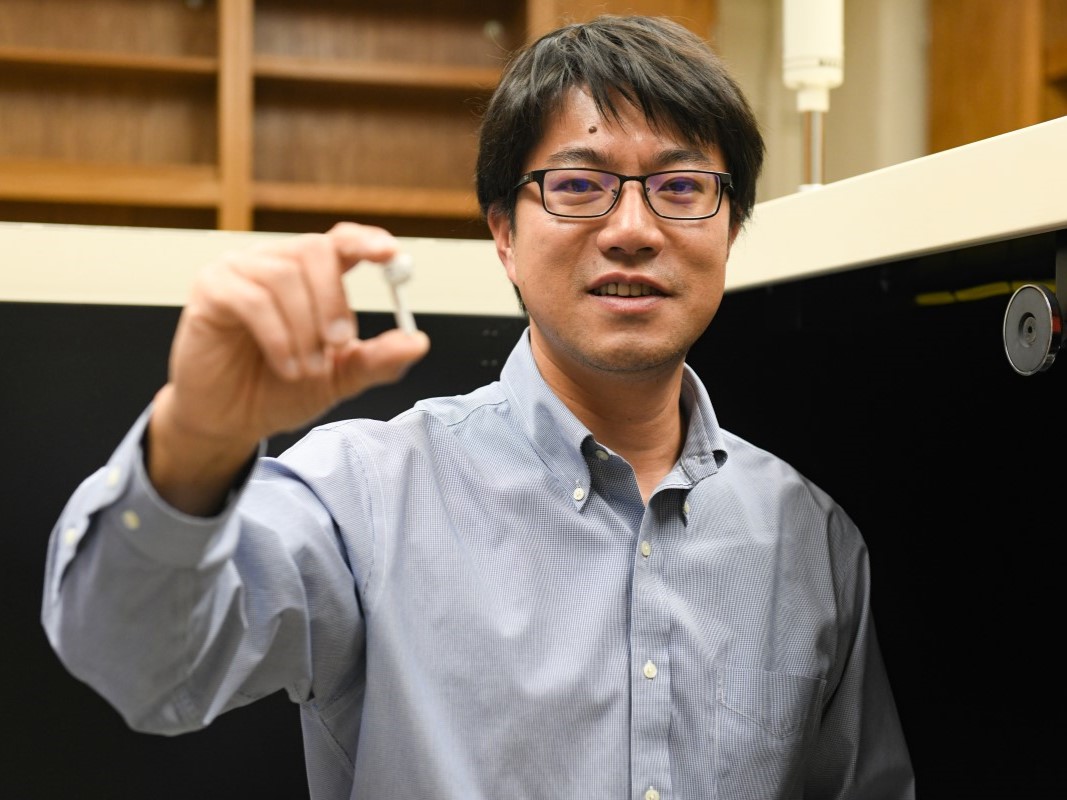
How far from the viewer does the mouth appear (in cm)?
102

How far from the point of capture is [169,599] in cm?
71

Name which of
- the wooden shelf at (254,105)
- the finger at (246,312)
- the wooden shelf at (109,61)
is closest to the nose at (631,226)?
the finger at (246,312)

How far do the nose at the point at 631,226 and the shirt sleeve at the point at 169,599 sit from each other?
367 millimetres

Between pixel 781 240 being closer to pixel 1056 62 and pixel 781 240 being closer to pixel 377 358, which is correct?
pixel 377 358

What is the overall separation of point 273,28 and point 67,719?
256 centimetres

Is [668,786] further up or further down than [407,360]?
further down

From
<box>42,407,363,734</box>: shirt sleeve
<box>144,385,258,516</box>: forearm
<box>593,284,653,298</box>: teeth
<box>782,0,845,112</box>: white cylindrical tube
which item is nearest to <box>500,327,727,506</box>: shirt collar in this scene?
<box>593,284,653,298</box>: teeth

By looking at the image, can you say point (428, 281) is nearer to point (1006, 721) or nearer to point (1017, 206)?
point (1017, 206)

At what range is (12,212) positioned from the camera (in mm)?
3039

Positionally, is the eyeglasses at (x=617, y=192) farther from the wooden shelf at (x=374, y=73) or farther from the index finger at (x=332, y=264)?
the wooden shelf at (x=374, y=73)

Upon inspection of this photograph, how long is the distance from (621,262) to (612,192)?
65 millimetres

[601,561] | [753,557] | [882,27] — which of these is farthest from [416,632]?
[882,27]

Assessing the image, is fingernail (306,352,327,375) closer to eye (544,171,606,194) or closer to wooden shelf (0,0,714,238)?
eye (544,171,606,194)

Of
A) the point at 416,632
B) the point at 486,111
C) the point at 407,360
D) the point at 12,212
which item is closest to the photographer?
the point at 407,360
